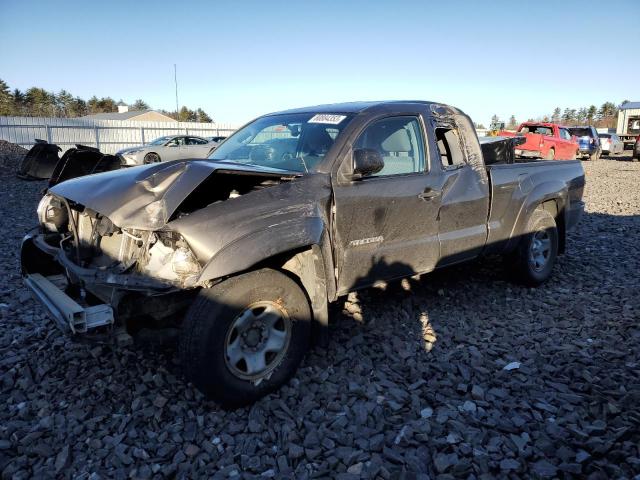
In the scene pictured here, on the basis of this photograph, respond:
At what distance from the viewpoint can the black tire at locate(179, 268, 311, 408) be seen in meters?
2.74

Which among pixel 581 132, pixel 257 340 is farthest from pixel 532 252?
pixel 581 132

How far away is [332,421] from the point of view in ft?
9.51

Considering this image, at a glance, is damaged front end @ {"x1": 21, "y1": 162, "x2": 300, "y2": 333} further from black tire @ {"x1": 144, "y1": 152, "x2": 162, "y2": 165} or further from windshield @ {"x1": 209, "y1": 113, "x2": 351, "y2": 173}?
black tire @ {"x1": 144, "y1": 152, "x2": 162, "y2": 165}

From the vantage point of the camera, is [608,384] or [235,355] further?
[608,384]

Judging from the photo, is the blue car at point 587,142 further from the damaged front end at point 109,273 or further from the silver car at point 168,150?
the damaged front end at point 109,273

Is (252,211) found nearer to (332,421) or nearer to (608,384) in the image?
(332,421)

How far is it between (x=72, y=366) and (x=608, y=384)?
12.5 feet

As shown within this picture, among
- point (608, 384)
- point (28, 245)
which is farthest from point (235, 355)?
point (608, 384)

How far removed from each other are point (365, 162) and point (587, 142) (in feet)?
85.5

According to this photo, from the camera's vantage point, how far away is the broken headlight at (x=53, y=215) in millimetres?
3637

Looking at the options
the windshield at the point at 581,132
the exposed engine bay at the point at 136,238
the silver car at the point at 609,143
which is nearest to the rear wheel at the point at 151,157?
the exposed engine bay at the point at 136,238

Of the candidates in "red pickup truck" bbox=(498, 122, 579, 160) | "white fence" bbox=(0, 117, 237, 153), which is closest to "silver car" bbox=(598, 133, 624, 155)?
"red pickup truck" bbox=(498, 122, 579, 160)

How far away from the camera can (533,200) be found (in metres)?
4.99

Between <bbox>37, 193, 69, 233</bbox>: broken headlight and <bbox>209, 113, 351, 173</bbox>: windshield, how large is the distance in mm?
1311
